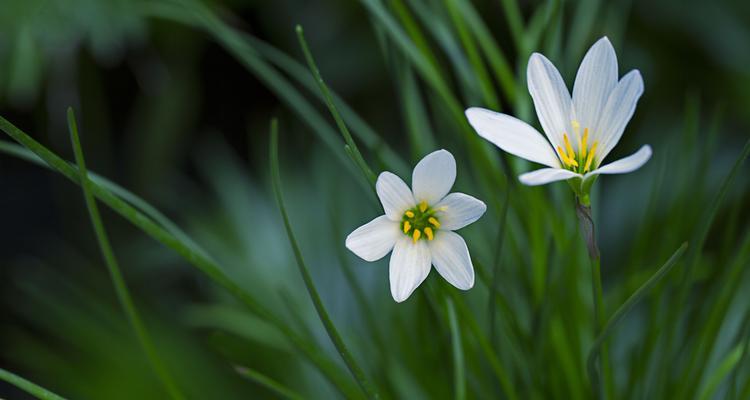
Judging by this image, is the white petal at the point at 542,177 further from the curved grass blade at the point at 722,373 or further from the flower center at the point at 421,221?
the curved grass blade at the point at 722,373

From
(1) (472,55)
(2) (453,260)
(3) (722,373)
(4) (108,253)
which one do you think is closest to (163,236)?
(4) (108,253)

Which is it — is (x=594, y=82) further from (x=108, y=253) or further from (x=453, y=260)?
(x=108, y=253)

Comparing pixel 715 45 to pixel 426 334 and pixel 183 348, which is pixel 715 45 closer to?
pixel 426 334

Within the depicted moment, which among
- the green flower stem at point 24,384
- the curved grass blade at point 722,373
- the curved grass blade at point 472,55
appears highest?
the curved grass blade at point 472,55

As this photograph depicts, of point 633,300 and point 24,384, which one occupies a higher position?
point 24,384

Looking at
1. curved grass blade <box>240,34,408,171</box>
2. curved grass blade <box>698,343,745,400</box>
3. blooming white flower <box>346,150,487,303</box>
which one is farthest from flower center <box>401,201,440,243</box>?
curved grass blade <box>698,343,745,400</box>

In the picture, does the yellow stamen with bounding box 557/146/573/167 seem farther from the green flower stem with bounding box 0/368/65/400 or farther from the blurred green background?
the green flower stem with bounding box 0/368/65/400

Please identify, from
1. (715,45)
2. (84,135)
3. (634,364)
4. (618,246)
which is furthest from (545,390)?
(84,135)

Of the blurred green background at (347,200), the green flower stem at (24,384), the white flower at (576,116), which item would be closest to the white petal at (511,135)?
the white flower at (576,116)
